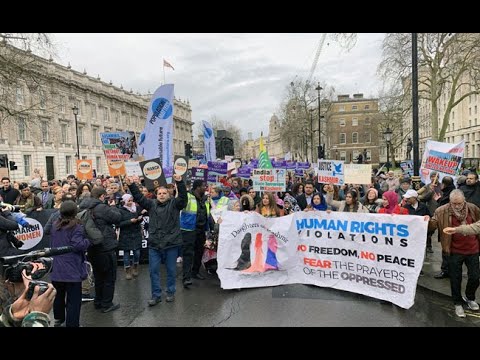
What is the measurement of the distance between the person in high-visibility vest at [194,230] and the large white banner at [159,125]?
2.55 metres

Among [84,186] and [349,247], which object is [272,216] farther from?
[84,186]

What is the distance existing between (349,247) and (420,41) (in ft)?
89.9

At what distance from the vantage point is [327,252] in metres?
5.88

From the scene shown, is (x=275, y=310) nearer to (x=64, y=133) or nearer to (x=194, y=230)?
(x=194, y=230)

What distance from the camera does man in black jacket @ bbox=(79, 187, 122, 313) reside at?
533 cm

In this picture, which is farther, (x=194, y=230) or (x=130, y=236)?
(x=130, y=236)

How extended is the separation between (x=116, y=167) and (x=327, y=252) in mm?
5551

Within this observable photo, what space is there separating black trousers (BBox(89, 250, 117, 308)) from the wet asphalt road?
0.62 feet

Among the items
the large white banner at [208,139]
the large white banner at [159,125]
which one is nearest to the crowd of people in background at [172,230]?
the large white banner at [159,125]

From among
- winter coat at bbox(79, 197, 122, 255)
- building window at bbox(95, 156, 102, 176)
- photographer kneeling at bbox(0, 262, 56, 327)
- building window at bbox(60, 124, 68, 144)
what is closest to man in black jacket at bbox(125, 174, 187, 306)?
winter coat at bbox(79, 197, 122, 255)

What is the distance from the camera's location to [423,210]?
6.93m

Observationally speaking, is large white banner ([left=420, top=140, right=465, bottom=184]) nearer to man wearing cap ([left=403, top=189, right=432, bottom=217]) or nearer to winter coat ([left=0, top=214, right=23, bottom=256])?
man wearing cap ([left=403, top=189, right=432, bottom=217])

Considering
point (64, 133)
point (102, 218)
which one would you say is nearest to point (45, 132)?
point (64, 133)

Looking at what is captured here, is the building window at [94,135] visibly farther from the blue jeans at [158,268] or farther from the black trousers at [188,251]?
the blue jeans at [158,268]
